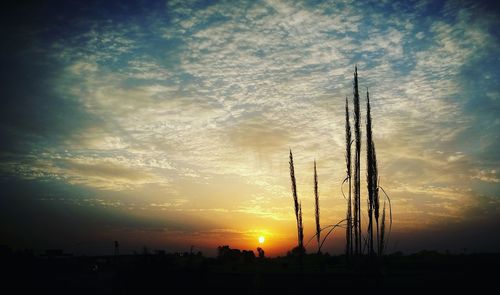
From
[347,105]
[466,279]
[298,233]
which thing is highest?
[347,105]

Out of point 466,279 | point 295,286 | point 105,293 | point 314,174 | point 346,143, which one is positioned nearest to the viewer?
point 466,279

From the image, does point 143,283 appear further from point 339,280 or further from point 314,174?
point 314,174

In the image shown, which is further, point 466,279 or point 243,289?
point 243,289

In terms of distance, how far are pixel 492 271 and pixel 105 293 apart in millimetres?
10808

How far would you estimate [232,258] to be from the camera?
84.3ft

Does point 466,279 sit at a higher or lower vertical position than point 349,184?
lower

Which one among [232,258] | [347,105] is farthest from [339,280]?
[232,258]

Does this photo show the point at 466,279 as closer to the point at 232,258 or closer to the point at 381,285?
the point at 381,285

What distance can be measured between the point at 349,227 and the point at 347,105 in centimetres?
593

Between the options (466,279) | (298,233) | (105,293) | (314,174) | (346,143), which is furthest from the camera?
(314,174)

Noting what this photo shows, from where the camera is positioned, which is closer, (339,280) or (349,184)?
(339,280)

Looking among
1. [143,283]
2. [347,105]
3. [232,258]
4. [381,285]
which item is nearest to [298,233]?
[347,105]

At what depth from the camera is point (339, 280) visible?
9.26 m

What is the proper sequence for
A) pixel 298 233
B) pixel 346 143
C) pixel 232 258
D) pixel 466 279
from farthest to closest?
pixel 232 258, pixel 298 233, pixel 346 143, pixel 466 279
